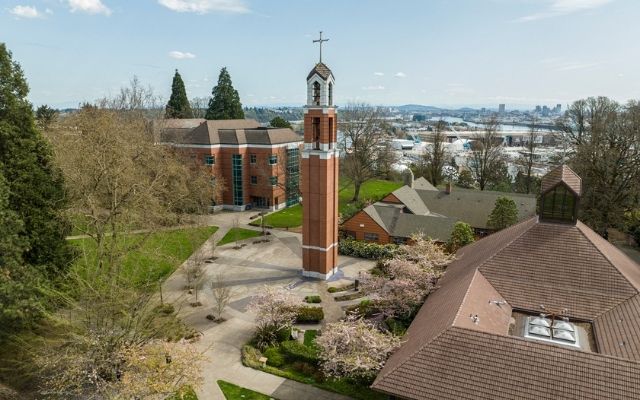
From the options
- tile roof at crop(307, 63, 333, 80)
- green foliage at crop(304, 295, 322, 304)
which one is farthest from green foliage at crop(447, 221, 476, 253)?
tile roof at crop(307, 63, 333, 80)

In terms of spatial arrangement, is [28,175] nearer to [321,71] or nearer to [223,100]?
[321,71]

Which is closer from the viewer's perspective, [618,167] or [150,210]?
[150,210]

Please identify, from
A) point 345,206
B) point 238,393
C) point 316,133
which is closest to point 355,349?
point 238,393

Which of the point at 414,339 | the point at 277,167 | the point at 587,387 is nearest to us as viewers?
the point at 587,387

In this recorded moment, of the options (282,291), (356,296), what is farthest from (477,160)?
(282,291)

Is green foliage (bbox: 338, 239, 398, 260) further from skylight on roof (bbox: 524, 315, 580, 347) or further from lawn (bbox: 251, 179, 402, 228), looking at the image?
skylight on roof (bbox: 524, 315, 580, 347)

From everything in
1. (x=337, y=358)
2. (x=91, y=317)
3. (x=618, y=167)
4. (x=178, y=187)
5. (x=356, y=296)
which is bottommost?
(x=356, y=296)

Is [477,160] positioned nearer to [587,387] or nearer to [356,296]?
[356,296]
